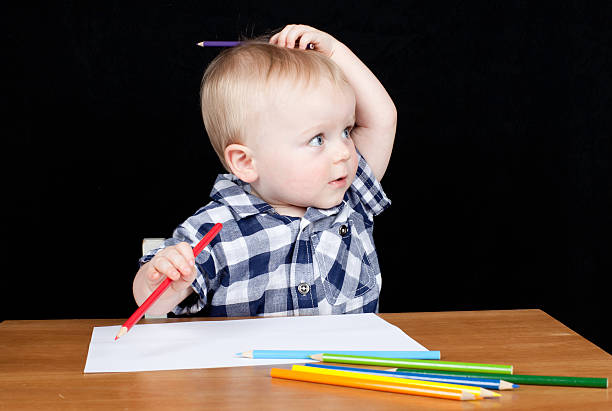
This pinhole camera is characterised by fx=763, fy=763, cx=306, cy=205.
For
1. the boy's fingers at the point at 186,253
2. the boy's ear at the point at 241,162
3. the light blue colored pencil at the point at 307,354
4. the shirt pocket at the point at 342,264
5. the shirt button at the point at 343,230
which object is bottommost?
the shirt pocket at the point at 342,264

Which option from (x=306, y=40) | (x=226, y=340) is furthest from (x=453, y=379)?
(x=306, y=40)

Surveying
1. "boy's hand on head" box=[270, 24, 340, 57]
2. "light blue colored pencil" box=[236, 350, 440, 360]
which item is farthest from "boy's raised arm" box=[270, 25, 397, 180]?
"light blue colored pencil" box=[236, 350, 440, 360]

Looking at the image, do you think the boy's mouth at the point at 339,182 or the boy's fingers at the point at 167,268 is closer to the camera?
the boy's fingers at the point at 167,268

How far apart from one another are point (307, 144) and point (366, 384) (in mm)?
524

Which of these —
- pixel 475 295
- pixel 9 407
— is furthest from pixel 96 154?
pixel 9 407

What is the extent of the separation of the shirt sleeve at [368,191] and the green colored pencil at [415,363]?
55 cm

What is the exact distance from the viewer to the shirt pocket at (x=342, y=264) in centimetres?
116

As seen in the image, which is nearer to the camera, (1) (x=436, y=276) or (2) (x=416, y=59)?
(2) (x=416, y=59)

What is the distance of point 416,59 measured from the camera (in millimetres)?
1786

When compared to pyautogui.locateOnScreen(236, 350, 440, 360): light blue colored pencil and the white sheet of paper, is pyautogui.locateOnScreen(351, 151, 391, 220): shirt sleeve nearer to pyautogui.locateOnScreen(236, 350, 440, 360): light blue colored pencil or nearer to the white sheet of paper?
the white sheet of paper

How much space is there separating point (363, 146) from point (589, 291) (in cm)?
93

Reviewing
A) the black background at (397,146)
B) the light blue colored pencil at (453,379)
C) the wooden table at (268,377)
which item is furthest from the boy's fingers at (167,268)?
the black background at (397,146)

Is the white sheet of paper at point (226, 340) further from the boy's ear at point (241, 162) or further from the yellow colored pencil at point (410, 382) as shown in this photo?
the boy's ear at point (241, 162)

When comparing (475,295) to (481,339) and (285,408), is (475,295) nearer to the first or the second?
(481,339)
